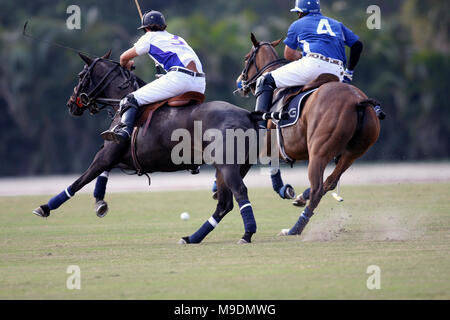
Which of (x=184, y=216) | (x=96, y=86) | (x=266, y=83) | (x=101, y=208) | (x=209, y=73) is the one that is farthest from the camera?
(x=209, y=73)

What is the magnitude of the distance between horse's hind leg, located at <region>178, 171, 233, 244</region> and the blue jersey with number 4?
2056 millimetres

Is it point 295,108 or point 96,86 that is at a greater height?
point 96,86

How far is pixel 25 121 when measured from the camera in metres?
32.3

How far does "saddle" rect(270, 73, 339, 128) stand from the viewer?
11.4 m

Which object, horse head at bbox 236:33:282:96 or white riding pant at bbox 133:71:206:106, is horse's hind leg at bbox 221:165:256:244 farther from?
horse head at bbox 236:33:282:96

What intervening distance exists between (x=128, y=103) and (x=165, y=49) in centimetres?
83

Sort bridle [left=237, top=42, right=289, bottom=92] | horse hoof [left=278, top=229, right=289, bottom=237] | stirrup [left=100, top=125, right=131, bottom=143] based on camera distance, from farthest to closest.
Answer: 1. bridle [left=237, top=42, right=289, bottom=92]
2. horse hoof [left=278, top=229, right=289, bottom=237]
3. stirrup [left=100, top=125, right=131, bottom=143]

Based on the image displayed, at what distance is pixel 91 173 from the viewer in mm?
11734

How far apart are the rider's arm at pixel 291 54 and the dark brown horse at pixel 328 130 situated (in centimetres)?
126

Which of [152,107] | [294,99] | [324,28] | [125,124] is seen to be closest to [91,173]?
[125,124]

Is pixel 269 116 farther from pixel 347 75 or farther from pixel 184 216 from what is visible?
pixel 184 216

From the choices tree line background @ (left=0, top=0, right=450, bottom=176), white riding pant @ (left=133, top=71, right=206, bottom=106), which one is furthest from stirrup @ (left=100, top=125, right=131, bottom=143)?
tree line background @ (left=0, top=0, right=450, bottom=176)
